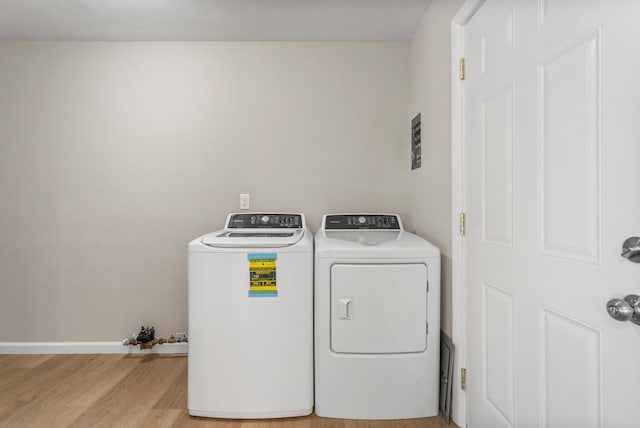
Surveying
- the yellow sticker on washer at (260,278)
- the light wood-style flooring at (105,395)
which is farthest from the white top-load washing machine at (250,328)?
the light wood-style flooring at (105,395)

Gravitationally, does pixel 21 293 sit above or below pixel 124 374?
above

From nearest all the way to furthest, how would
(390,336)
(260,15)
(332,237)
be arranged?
1. (390,336)
2. (332,237)
3. (260,15)

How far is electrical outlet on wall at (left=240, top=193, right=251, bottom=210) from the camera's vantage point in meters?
2.62

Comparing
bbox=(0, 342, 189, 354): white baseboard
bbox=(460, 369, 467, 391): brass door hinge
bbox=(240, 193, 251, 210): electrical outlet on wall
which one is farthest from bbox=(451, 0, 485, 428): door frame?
bbox=(0, 342, 189, 354): white baseboard

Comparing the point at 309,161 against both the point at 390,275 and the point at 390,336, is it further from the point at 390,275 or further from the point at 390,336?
the point at 390,336

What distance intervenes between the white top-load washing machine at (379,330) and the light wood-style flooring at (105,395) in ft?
0.35

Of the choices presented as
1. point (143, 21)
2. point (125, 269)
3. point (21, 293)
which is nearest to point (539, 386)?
point (125, 269)

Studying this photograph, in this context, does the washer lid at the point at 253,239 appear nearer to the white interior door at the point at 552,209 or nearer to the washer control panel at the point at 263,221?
the washer control panel at the point at 263,221

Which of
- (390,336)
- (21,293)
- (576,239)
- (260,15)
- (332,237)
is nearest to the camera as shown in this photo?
(576,239)

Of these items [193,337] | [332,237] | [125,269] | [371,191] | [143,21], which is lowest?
[193,337]

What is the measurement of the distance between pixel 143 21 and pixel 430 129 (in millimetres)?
1921

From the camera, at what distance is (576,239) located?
100cm

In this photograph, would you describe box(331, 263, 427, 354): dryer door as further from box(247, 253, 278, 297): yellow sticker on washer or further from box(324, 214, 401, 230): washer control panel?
box(324, 214, 401, 230): washer control panel

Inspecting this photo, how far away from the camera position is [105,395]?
2.05m
